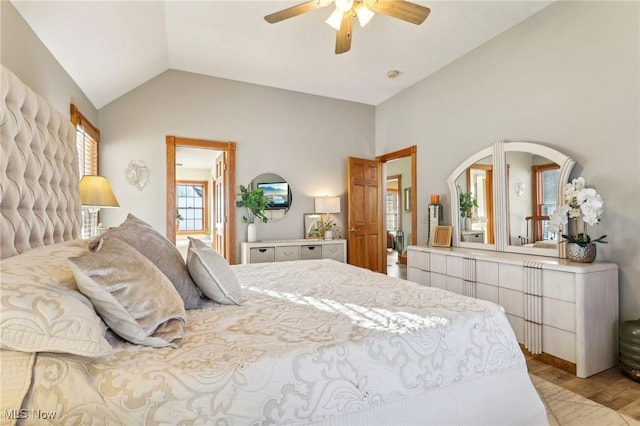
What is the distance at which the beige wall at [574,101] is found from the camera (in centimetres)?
241

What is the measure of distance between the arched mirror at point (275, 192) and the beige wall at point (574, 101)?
7.21ft

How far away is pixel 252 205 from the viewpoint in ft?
14.4

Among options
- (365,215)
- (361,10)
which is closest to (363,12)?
(361,10)

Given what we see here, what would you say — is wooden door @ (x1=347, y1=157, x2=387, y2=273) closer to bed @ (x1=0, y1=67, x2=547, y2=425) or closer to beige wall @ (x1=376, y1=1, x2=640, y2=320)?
beige wall @ (x1=376, y1=1, x2=640, y2=320)

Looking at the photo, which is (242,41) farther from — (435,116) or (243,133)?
(435,116)

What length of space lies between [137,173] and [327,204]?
8.35 ft

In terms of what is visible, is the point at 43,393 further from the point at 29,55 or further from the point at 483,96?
the point at 483,96

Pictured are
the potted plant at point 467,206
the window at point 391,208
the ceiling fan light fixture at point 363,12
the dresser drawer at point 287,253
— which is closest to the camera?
the ceiling fan light fixture at point 363,12

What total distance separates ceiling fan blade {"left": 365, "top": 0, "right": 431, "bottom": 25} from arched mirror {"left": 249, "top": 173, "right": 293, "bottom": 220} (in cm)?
282

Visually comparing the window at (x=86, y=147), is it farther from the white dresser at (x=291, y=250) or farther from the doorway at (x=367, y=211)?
the doorway at (x=367, y=211)

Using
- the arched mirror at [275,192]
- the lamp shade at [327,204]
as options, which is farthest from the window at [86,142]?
the lamp shade at [327,204]

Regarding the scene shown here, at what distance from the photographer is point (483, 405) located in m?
1.30

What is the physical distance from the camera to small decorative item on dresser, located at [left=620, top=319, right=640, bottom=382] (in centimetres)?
215

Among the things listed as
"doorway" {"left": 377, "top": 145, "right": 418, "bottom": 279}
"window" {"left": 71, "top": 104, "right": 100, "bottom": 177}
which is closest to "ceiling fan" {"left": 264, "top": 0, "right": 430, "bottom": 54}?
"window" {"left": 71, "top": 104, "right": 100, "bottom": 177}
